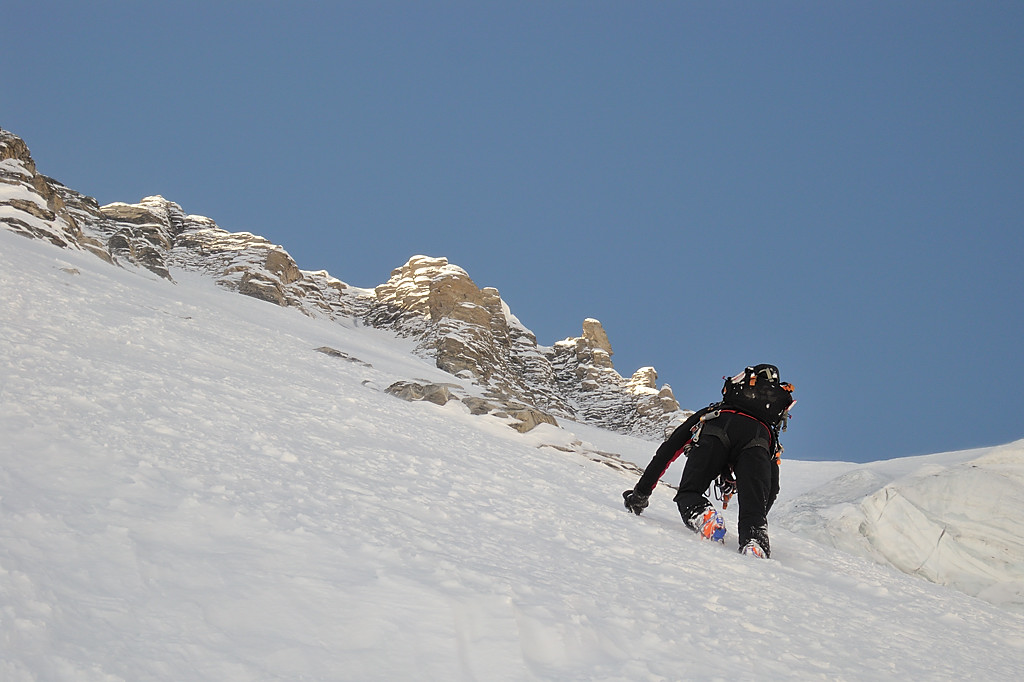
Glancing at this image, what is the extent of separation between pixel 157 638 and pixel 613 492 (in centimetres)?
745

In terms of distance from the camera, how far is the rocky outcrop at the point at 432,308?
7506cm

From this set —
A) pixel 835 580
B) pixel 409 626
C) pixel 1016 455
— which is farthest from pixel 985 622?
pixel 1016 455

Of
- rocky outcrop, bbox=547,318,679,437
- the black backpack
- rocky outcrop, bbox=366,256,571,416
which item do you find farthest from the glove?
rocky outcrop, bbox=547,318,679,437

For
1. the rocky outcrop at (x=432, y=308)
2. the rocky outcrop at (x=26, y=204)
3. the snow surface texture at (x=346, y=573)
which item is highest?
the rocky outcrop at (x=432, y=308)

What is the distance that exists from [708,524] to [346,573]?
4073 mm

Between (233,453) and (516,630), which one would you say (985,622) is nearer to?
(516,630)

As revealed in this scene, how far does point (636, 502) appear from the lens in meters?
7.14

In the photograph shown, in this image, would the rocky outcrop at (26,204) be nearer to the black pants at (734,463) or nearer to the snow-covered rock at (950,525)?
the black pants at (734,463)

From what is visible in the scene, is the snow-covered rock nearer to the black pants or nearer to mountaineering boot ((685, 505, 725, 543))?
the black pants

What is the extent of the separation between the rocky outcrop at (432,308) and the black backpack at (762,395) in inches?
1804

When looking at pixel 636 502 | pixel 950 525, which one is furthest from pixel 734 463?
pixel 950 525

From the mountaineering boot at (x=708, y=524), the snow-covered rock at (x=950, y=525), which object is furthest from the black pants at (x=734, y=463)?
the snow-covered rock at (x=950, y=525)

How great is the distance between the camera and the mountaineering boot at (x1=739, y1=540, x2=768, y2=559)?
A: 580cm

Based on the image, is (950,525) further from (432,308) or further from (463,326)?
(432,308)
